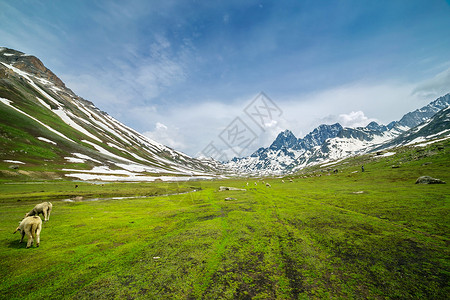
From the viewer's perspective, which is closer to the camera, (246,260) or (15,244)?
(246,260)

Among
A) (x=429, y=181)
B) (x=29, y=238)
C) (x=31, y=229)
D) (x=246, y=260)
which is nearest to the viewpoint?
(x=246, y=260)

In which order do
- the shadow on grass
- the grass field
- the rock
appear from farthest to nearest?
the rock, the shadow on grass, the grass field

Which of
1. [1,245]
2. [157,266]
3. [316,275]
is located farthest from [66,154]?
[316,275]

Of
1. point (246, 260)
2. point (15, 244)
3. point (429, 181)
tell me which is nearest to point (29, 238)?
point (15, 244)

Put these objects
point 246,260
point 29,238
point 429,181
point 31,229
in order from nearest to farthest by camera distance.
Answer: point 246,260, point 29,238, point 31,229, point 429,181

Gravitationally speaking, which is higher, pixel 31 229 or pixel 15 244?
pixel 31 229

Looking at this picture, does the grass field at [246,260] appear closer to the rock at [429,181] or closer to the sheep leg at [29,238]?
the sheep leg at [29,238]

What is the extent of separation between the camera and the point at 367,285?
9352 mm

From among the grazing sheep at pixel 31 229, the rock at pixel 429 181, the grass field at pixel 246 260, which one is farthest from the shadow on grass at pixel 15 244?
the rock at pixel 429 181

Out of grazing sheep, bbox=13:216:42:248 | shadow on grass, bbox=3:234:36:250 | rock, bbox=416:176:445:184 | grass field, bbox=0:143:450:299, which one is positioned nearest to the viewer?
grass field, bbox=0:143:450:299

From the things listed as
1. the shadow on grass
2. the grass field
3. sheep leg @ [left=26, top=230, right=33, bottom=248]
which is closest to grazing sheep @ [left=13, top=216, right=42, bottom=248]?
sheep leg @ [left=26, top=230, right=33, bottom=248]

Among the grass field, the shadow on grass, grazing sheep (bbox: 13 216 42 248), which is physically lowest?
the grass field

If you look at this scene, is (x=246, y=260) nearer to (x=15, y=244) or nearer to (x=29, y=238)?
(x=29, y=238)

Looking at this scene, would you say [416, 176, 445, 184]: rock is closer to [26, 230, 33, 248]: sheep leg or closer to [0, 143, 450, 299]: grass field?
[0, 143, 450, 299]: grass field
